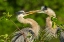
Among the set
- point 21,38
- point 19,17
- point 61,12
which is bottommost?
point 21,38

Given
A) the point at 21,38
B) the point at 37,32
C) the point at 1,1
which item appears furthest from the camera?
the point at 1,1

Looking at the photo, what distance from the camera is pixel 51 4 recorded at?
1527 cm

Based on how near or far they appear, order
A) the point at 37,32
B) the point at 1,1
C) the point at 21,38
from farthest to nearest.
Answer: the point at 1,1
the point at 37,32
the point at 21,38

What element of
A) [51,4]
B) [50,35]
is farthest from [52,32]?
[51,4]

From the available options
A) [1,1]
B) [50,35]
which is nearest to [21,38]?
[50,35]

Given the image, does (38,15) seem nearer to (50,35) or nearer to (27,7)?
(27,7)

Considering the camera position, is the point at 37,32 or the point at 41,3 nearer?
the point at 37,32

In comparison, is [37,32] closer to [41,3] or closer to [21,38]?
[21,38]

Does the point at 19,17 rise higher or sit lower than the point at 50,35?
higher

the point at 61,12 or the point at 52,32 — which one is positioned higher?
the point at 61,12

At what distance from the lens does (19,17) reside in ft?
29.9

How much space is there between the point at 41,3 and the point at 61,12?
87cm

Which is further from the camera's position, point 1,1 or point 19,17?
point 1,1

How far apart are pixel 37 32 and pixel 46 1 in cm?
679
